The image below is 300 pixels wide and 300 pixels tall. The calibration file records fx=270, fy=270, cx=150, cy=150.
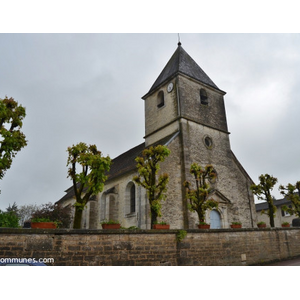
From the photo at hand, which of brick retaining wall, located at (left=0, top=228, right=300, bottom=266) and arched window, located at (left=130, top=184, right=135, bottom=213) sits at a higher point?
arched window, located at (left=130, top=184, right=135, bottom=213)

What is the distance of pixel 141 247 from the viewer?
374 inches

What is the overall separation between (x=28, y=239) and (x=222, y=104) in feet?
65.4

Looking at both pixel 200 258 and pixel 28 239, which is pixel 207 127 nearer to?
pixel 200 258

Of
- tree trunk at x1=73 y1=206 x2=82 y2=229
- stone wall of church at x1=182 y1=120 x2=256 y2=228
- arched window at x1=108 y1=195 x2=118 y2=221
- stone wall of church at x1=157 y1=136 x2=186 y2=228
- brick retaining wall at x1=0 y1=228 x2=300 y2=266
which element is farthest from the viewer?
arched window at x1=108 y1=195 x2=118 y2=221

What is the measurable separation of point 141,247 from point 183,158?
9.85 m

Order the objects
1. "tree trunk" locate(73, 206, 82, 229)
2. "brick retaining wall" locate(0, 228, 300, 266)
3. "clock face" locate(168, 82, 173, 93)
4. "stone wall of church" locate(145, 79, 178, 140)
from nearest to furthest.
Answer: "brick retaining wall" locate(0, 228, 300, 266) < "tree trunk" locate(73, 206, 82, 229) < "stone wall of church" locate(145, 79, 178, 140) < "clock face" locate(168, 82, 173, 93)

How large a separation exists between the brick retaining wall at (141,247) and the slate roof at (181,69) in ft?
45.9

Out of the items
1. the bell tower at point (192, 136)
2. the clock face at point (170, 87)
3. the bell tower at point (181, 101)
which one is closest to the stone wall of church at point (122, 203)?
the bell tower at point (192, 136)

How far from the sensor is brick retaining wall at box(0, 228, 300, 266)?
306 inches

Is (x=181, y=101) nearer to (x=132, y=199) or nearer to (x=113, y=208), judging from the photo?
(x=132, y=199)

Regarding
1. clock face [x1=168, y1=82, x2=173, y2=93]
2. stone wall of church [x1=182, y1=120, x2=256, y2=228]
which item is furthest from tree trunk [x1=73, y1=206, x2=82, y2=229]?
clock face [x1=168, y1=82, x2=173, y2=93]

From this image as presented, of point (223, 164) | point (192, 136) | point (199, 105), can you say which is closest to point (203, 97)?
point (199, 105)

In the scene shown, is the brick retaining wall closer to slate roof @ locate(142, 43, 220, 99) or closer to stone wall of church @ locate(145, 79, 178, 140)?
stone wall of church @ locate(145, 79, 178, 140)

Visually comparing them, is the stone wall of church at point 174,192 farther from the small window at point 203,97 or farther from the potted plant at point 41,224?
the potted plant at point 41,224
